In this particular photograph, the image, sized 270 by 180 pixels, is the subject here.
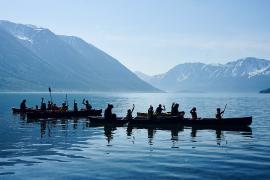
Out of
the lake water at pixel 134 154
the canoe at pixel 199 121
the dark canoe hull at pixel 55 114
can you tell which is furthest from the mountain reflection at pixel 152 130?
the dark canoe hull at pixel 55 114

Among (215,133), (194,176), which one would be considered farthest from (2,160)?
(215,133)

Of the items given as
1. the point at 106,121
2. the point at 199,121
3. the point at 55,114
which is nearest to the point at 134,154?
the point at 199,121

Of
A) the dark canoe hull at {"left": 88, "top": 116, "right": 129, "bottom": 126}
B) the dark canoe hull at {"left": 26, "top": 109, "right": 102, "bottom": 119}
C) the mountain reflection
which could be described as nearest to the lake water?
the mountain reflection

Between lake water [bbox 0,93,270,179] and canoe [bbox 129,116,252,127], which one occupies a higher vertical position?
canoe [bbox 129,116,252,127]

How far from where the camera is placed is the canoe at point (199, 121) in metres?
49.0

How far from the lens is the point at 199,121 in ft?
164

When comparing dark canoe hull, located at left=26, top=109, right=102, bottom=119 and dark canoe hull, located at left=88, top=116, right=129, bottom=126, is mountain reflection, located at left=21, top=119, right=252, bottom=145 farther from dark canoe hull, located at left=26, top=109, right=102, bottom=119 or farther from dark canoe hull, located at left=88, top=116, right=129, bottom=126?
dark canoe hull, located at left=26, top=109, right=102, bottom=119

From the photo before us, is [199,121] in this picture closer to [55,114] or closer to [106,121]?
[106,121]

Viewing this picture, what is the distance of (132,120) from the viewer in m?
Result: 50.9

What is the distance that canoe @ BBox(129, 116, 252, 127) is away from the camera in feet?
161

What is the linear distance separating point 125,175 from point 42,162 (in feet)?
22.2

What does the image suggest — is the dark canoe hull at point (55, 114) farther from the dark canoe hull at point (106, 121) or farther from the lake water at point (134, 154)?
the lake water at point (134, 154)

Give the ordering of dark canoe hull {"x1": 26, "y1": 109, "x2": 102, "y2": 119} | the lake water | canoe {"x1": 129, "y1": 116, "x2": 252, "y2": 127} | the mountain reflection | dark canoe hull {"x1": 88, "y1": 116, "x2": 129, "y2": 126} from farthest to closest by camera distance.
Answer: dark canoe hull {"x1": 26, "y1": 109, "x2": 102, "y2": 119} < dark canoe hull {"x1": 88, "y1": 116, "x2": 129, "y2": 126} < canoe {"x1": 129, "y1": 116, "x2": 252, "y2": 127} < the mountain reflection < the lake water

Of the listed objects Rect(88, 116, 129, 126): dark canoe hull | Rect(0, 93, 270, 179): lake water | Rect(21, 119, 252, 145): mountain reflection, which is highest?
Rect(88, 116, 129, 126): dark canoe hull
